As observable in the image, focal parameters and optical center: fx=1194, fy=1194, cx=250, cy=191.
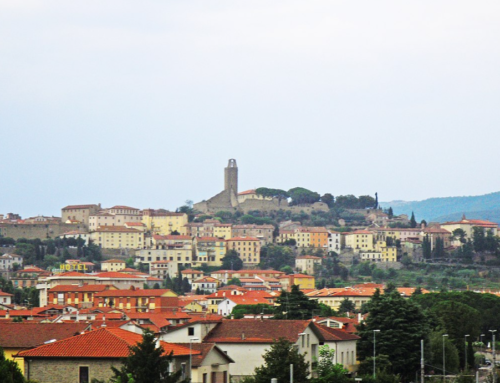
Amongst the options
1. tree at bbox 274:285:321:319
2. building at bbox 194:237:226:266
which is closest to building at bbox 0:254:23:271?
building at bbox 194:237:226:266

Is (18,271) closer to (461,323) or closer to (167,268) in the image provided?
(167,268)

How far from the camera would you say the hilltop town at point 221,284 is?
35219 millimetres

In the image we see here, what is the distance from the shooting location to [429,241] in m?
178

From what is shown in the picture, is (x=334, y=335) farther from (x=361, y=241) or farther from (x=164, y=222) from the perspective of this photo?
(x=164, y=222)

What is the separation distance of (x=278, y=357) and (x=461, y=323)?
36.6m

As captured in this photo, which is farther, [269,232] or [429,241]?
[269,232]

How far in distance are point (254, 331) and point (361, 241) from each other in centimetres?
14672

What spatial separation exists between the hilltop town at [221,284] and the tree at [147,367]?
247cm

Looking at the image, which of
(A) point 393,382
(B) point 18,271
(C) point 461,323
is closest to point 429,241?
(B) point 18,271

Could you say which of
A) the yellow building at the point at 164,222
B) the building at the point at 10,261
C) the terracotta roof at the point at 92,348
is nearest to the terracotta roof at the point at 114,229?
the yellow building at the point at 164,222

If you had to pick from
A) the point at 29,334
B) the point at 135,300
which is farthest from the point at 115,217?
the point at 29,334

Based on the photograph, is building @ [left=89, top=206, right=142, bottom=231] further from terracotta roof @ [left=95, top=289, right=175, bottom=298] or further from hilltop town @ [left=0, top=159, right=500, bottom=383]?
terracotta roof @ [left=95, top=289, right=175, bottom=298]

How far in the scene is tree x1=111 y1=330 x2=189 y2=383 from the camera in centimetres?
2611

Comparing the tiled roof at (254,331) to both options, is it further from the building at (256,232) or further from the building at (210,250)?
the building at (256,232)
